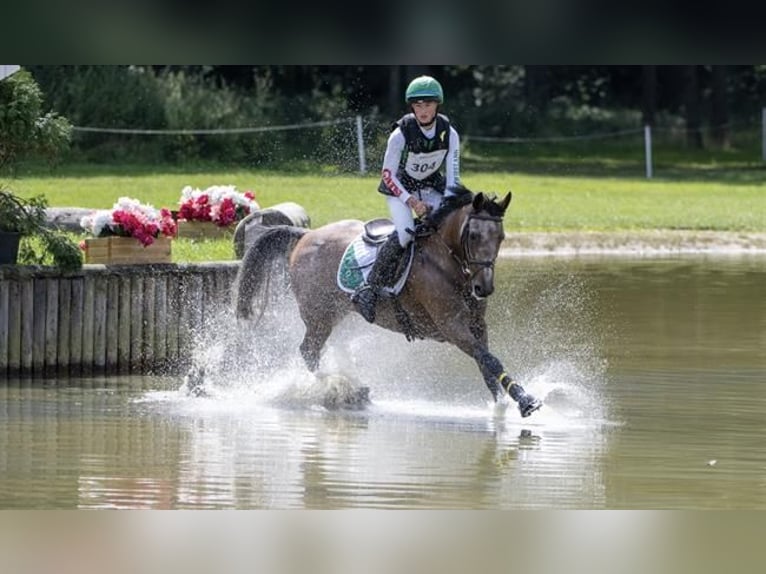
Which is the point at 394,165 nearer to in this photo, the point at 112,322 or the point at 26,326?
the point at 112,322

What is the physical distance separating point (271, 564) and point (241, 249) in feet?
29.5

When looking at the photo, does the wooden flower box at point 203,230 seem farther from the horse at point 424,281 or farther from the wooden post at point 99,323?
the horse at point 424,281

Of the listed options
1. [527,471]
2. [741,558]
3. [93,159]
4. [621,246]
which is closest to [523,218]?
[621,246]

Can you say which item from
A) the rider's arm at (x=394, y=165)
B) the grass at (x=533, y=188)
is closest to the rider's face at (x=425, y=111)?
the rider's arm at (x=394, y=165)

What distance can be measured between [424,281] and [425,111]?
1.23 meters

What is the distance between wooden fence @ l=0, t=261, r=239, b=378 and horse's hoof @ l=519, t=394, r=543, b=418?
3896mm

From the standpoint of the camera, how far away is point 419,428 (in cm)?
1171

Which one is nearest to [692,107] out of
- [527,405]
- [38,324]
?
[38,324]

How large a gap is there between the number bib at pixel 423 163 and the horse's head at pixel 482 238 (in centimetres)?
48

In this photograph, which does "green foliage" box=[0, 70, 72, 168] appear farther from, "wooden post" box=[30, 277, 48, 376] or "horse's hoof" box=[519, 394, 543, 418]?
"horse's hoof" box=[519, 394, 543, 418]

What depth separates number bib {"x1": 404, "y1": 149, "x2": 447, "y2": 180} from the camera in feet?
40.4

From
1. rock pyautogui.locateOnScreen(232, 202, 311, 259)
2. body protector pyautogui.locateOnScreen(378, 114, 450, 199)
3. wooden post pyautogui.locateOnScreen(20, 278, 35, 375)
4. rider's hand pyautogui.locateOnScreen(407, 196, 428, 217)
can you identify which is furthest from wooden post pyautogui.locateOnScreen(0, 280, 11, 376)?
rider's hand pyautogui.locateOnScreen(407, 196, 428, 217)

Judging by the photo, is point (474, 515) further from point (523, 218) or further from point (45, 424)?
point (523, 218)

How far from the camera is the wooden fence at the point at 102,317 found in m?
14.1
